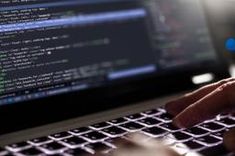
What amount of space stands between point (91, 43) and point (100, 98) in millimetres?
96

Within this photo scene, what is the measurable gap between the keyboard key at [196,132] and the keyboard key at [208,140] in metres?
0.01

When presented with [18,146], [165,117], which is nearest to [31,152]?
[18,146]

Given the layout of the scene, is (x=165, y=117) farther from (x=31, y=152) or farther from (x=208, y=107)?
(x=31, y=152)

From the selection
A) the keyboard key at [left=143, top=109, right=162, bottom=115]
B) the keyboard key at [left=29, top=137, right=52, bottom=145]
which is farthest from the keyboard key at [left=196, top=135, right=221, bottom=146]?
the keyboard key at [left=29, top=137, right=52, bottom=145]

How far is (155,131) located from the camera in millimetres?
647

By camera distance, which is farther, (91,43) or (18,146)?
(91,43)

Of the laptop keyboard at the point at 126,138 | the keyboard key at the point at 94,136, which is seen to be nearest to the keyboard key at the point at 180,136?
the laptop keyboard at the point at 126,138

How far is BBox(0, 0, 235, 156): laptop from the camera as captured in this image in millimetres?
635

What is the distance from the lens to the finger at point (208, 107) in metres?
0.64

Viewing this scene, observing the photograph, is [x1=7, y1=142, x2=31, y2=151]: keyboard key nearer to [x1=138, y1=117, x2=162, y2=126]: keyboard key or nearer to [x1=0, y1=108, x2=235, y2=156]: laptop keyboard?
[x1=0, y1=108, x2=235, y2=156]: laptop keyboard

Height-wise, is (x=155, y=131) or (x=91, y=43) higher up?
(x=91, y=43)

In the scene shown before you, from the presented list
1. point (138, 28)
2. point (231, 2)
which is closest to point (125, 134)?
point (138, 28)

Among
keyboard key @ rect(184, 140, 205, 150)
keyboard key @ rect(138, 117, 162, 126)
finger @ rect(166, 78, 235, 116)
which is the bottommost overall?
keyboard key @ rect(184, 140, 205, 150)

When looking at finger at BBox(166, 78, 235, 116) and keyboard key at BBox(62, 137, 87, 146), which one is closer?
keyboard key at BBox(62, 137, 87, 146)
